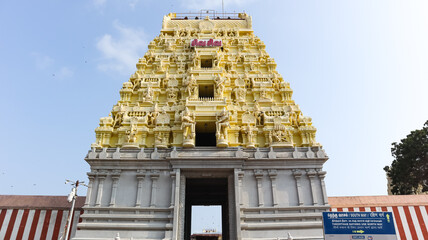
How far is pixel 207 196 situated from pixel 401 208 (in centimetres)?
1580

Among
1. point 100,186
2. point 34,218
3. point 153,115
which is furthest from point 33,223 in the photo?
point 153,115

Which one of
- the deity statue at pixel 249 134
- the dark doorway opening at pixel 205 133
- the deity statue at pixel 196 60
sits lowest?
the deity statue at pixel 249 134

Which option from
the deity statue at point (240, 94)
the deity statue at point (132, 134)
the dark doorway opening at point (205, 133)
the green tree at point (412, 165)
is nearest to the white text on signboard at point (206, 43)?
the deity statue at point (240, 94)

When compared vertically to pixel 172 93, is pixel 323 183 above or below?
below

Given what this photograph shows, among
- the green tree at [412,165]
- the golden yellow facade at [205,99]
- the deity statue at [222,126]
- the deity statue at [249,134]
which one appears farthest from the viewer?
the green tree at [412,165]

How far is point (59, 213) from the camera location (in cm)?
2097

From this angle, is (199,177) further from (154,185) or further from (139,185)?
(139,185)

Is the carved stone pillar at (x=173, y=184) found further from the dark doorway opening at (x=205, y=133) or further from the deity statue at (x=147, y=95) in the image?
the deity statue at (x=147, y=95)

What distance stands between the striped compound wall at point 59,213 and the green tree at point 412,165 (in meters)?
14.1

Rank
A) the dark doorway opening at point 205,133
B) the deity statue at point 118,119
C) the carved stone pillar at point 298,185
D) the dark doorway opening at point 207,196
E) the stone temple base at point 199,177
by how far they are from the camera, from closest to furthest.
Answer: the stone temple base at point 199,177
the carved stone pillar at point 298,185
the deity statue at point 118,119
the dark doorway opening at point 205,133
the dark doorway opening at point 207,196

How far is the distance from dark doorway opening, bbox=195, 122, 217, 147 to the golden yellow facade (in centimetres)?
8

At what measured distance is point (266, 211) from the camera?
18.2m

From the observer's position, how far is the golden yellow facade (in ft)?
67.6

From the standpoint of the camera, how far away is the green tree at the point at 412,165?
3319cm
